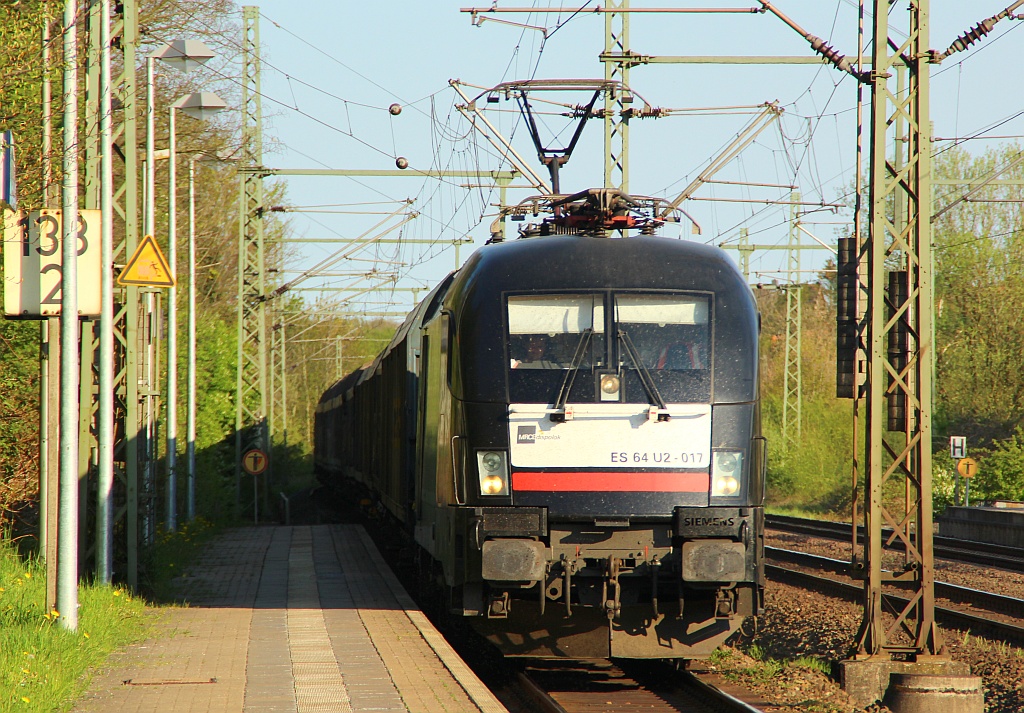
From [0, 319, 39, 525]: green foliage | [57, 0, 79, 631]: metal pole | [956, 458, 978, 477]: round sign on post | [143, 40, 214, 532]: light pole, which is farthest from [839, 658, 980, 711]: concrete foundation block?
[956, 458, 978, 477]: round sign on post

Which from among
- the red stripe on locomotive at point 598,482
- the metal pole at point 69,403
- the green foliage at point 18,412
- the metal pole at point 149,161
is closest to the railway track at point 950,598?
the red stripe on locomotive at point 598,482

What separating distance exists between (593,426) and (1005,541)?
61.4ft

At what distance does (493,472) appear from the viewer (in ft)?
31.0

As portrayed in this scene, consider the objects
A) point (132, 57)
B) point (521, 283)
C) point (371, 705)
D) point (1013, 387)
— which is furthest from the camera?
point (1013, 387)

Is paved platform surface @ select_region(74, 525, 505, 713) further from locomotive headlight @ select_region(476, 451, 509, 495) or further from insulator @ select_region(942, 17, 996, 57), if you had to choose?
insulator @ select_region(942, 17, 996, 57)

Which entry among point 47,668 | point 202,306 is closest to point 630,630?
point 47,668

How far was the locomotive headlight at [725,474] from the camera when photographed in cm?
946

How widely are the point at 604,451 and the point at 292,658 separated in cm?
270

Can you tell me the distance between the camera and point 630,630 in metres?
9.52

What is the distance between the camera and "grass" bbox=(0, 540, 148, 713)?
7492 millimetres

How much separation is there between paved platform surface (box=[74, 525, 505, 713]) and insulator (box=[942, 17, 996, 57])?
6.66 m

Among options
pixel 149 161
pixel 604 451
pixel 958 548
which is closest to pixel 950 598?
pixel 604 451

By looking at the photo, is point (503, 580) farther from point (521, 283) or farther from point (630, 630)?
point (521, 283)

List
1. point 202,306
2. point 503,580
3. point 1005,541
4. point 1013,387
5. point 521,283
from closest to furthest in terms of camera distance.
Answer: point 503,580
point 521,283
point 1005,541
point 1013,387
point 202,306
